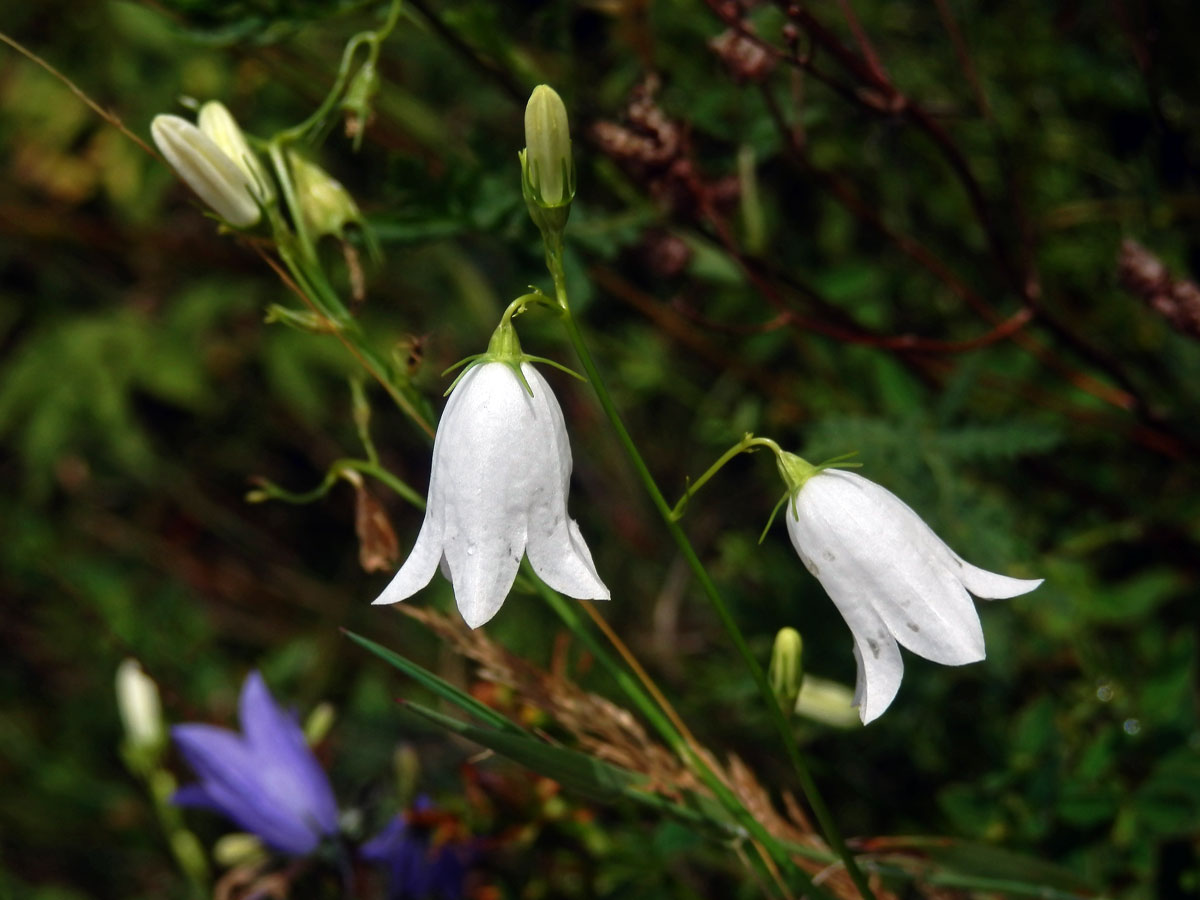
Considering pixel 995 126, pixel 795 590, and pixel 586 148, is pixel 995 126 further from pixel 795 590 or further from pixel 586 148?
pixel 795 590

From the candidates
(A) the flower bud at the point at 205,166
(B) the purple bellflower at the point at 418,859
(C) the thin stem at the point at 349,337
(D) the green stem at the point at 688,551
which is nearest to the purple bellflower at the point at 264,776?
(B) the purple bellflower at the point at 418,859

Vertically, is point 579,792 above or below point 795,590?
above

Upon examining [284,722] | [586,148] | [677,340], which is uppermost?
[586,148]

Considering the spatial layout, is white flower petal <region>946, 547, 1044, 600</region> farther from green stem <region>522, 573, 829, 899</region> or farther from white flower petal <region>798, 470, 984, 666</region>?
green stem <region>522, 573, 829, 899</region>

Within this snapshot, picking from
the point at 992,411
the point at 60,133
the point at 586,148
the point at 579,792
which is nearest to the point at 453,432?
the point at 579,792

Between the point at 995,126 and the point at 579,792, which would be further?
the point at 995,126

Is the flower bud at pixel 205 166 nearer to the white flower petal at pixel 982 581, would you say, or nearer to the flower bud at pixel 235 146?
the flower bud at pixel 235 146
